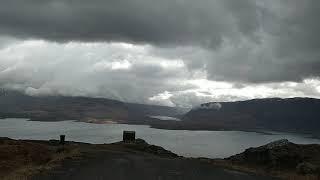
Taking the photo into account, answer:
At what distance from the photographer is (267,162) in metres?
49.7

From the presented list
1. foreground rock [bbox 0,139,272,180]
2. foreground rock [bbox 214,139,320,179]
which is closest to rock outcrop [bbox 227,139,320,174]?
foreground rock [bbox 214,139,320,179]

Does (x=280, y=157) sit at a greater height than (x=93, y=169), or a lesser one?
greater

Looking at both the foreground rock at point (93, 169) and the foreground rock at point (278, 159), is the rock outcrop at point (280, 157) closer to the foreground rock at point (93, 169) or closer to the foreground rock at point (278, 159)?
the foreground rock at point (278, 159)

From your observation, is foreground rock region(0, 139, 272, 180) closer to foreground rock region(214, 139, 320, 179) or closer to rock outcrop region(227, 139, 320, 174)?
foreground rock region(214, 139, 320, 179)

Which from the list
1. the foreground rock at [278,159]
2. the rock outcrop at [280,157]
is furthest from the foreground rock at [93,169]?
the rock outcrop at [280,157]

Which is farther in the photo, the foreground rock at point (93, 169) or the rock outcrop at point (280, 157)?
the rock outcrop at point (280, 157)

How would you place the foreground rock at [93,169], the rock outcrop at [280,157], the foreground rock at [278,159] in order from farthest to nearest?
the rock outcrop at [280,157] < the foreground rock at [278,159] < the foreground rock at [93,169]

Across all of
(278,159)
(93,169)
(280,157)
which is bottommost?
(93,169)

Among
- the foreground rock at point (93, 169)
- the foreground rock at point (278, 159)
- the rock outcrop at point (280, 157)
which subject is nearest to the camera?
the foreground rock at point (93, 169)

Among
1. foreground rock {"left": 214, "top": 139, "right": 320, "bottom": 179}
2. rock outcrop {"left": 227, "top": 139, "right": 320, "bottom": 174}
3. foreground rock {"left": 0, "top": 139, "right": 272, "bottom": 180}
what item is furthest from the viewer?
rock outcrop {"left": 227, "top": 139, "right": 320, "bottom": 174}

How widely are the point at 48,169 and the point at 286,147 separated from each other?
28.9m

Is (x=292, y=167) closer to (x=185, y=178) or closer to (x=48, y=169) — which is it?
(x=185, y=178)

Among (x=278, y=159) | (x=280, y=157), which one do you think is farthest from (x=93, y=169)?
(x=280, y=157)

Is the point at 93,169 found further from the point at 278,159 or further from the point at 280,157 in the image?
the point at 280,157
